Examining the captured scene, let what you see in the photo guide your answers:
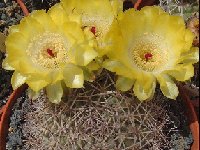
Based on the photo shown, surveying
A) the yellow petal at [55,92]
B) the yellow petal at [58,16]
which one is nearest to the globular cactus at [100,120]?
the yellow petal at [55,92]

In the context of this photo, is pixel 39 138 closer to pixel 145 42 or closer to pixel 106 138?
pixel 106 138

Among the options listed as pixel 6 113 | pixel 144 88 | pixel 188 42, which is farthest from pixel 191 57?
pixel 6 113

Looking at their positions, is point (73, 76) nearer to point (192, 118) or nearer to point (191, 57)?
point (191, 57)

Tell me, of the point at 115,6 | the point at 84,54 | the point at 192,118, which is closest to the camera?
the point at 84,54

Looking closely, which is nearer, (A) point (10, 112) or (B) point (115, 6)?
(B) point (115, 6)

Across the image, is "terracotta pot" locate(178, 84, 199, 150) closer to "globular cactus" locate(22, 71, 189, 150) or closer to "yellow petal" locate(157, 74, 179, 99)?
"globular cactus" locate(22, 71, 189, 150)

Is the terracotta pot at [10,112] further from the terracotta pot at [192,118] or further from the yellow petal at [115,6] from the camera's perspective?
the yellow petal at [115,6]

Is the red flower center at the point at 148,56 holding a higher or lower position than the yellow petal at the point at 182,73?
higher
